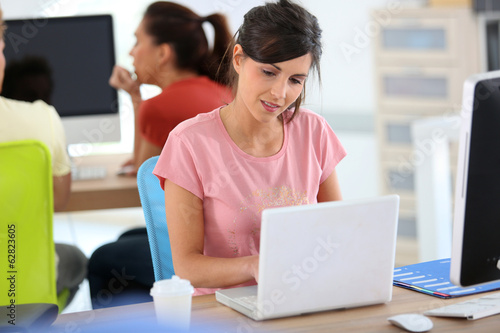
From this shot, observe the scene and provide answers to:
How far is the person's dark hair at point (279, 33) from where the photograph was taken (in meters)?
1.39

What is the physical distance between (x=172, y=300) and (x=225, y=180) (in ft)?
1.50

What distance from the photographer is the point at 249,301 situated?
1.19 m

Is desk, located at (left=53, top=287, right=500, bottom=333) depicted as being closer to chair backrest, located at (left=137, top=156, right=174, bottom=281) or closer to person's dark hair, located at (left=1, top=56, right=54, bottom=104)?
chair backrest, located at (left=137, top=156, right=174, bottom=281)

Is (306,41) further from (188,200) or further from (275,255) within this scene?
(275,255)

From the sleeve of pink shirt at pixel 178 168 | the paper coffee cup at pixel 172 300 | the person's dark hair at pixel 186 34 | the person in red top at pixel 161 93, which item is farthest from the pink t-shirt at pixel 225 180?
the person's dark hair at pixel 186 34

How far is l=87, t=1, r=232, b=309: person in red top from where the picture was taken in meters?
2.24

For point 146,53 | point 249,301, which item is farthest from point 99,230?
point 249,301

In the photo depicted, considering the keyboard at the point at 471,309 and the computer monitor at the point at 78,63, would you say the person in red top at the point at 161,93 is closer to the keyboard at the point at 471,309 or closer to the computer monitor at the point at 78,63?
the computer monitor at the point at 78,63

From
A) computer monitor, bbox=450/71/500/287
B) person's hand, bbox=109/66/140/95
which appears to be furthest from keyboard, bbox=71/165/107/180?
computer monitor, bbox=450/71/500/287

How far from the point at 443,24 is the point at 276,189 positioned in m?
2.87

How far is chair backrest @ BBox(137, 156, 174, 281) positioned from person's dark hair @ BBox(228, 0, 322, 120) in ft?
1.15

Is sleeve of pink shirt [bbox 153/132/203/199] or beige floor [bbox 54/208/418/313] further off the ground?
sleeve of pink shirt [bbox 153/132/203/199]

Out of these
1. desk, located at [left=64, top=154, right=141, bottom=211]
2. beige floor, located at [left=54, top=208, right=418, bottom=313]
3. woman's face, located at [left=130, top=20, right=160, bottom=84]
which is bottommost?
→ beige floor, located at [left=54, top=208, right=418, bottom=313]

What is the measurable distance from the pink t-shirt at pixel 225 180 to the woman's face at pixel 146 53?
41.0 inches
